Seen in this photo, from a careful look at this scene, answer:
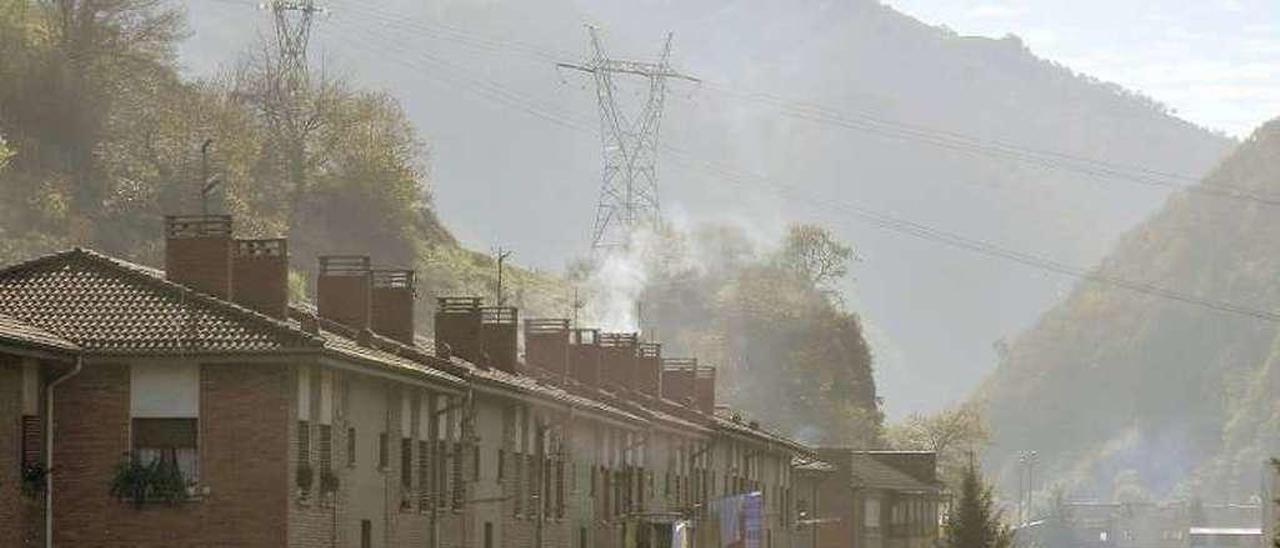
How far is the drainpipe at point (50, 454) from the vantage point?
162 feet

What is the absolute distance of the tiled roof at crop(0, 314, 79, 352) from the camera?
4572 cm

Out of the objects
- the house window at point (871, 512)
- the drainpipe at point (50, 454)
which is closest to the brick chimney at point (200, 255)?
the drainpipe at point (50, 454)

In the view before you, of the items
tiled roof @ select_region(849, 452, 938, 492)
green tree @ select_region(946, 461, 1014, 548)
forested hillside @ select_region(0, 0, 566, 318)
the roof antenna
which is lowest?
green tree @ select_region(946, 461, 1014, 548)

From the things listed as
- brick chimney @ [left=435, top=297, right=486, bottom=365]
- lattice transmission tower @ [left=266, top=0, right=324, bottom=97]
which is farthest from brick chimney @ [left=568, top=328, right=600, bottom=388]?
lattice transmission tower @ [left=266, top=0, right=324, bottom=97]

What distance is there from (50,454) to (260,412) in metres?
3.42

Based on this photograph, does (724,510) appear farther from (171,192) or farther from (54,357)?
(171,192)

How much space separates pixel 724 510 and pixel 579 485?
39.8 feet

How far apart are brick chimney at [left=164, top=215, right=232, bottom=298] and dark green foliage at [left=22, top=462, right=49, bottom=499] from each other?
16.8ft

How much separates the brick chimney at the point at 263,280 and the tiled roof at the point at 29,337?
16.0ft

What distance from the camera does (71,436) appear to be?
5034 cm

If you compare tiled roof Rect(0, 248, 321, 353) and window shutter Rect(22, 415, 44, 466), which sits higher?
tiled roof Rect(0, 248, 321, 353)

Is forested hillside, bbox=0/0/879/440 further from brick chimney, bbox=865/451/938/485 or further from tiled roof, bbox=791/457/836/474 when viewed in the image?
brick chimney, bbox=865/451/938/485

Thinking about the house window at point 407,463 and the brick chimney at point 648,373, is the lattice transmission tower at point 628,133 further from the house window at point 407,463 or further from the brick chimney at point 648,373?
the house window at point 407,463

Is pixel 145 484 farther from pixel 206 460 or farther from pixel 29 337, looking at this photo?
pixel 29 337
